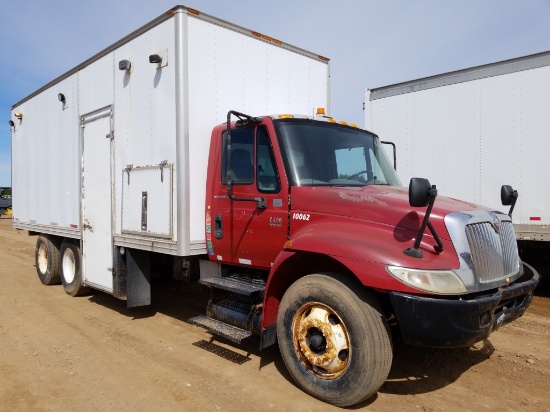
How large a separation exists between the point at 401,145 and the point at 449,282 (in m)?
5.84

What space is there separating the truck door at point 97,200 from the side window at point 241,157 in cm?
244

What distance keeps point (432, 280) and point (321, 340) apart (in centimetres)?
109

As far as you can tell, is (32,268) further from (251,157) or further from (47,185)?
(251,157)

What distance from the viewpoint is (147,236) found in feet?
17.5

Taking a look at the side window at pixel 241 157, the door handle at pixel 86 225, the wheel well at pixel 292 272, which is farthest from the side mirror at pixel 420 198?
the door handle at pixel 86 225

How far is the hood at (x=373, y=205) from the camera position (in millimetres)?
3311

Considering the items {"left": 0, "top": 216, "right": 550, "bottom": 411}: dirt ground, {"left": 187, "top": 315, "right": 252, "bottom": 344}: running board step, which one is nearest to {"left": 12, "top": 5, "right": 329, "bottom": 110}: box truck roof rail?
{"left": 187, "top": 315, "right": 252, "bottom": 344}: running board step

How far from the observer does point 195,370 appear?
4.25 meters

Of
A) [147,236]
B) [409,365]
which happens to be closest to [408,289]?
[409,365]

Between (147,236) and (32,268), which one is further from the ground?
(147,236)

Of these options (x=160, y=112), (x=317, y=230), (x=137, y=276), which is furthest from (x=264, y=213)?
(x=137, y=276)

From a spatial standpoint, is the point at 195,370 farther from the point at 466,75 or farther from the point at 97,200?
the point at 466,75

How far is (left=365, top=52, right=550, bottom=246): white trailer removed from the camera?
6742 millimetres

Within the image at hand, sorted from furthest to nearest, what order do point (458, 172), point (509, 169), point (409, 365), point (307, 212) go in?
point (458, 172) → point (509, 169) → point (409, 365) → point (307, 212)
